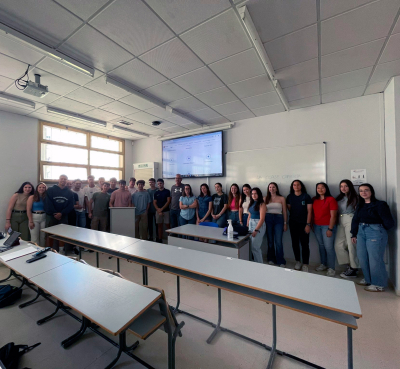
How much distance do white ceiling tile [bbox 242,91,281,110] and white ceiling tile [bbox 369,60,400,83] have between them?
1.27 metres

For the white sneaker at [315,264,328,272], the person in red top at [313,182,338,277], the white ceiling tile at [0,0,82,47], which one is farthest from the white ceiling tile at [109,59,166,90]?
the white sneaker at [315,264,328,272]

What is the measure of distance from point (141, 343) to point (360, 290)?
9.68ft

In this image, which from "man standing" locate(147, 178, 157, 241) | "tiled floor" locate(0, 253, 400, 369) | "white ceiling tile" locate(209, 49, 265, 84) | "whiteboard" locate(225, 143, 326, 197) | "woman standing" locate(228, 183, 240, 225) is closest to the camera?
"tiled floor" locate(0, 253, 400, 369)

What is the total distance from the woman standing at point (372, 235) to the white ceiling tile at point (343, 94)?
5.05ft

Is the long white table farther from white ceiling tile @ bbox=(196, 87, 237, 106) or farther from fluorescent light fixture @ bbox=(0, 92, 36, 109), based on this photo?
fluorescent light fixture @ bbox=(0, 92, 36, 109)

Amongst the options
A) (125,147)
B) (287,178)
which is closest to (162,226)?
(125,147)

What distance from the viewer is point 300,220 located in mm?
3518

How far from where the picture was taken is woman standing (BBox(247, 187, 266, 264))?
3.35m

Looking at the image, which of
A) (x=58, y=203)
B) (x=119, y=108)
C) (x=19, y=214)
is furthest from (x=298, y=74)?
(x=19, y=214)

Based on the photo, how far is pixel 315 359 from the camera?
1.68 meters

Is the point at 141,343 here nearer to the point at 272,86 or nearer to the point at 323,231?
the point at 323,231

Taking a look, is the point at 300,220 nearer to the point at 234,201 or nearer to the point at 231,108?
the point at 234,201

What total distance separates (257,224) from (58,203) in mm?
3862

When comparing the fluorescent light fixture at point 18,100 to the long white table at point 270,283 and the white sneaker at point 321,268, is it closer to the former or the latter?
the long white table at point 270,283
